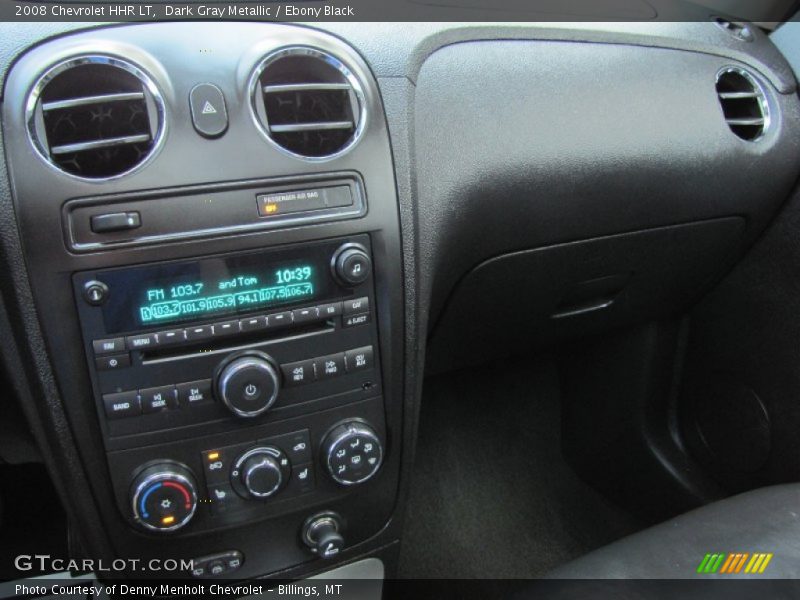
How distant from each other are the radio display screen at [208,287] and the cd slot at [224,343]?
A: 24 millimetres

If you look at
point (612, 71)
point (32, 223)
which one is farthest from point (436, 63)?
point (32, 223)

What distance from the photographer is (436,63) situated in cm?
84

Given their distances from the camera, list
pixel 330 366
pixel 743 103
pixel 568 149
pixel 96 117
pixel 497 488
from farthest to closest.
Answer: pixel 497 488 → pixel 743 103 → pixel 568 149 → pixel 330 366 → pixel 96 117

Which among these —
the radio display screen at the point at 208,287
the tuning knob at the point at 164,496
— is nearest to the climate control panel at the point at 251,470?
the tuning knob at the point at 164,496

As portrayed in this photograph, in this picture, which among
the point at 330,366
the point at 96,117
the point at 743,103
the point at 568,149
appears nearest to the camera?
the point at 96,117

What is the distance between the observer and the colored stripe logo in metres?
0.79

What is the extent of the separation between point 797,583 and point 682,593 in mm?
112

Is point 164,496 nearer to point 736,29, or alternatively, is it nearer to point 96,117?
point 96,117

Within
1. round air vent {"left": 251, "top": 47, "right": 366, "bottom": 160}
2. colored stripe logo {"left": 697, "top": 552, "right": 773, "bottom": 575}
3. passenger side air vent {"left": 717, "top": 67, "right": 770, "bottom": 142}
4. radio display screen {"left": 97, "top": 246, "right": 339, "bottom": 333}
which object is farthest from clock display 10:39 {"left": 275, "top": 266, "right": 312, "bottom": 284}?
passenger side air vent {"left": 717, "top": 67, "right": 770, "bottom": 142}

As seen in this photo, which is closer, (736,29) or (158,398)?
(158,398)

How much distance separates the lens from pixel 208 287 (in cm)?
70

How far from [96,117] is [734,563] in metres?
0.76

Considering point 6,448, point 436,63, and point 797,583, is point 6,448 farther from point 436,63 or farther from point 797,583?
point 797,583

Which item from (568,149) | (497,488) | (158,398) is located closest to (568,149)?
(568,149)
